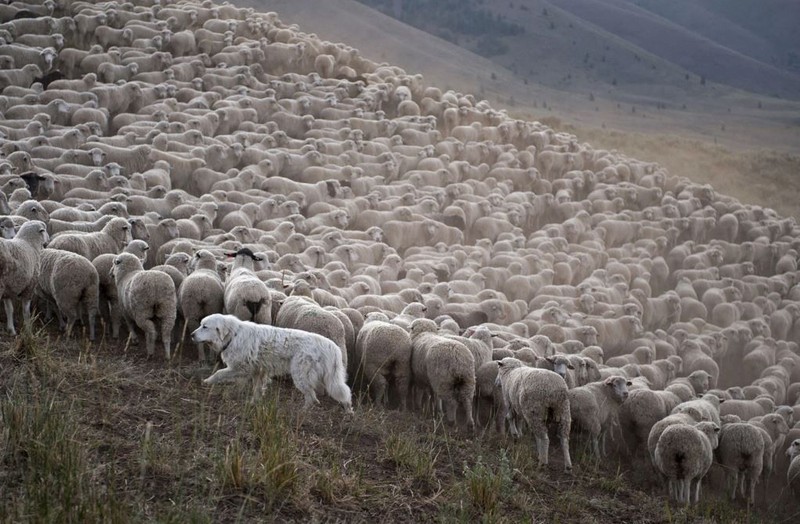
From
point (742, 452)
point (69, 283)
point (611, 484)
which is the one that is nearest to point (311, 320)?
point (69, 283)

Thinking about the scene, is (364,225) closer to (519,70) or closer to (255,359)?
(255,359)

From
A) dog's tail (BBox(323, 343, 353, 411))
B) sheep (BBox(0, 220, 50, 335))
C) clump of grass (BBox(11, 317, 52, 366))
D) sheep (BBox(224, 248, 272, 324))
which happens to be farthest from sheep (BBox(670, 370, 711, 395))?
sheep (BBox(0, 220, 50, 335))

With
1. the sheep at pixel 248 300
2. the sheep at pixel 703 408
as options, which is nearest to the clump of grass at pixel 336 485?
the sheep at pixel 248 300

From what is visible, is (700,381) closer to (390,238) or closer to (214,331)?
(390,238)

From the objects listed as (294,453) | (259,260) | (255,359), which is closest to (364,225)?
(259,260)

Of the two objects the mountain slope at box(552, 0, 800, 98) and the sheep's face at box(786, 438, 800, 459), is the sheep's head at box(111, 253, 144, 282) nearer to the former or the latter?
the sheep's face at box(786, 438, 800, 459)

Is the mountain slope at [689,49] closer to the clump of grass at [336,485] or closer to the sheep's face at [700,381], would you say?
the sheep's face at [700,381]

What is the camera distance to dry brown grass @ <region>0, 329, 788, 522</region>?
14.6 feet

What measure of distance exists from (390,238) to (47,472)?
11.9 meters

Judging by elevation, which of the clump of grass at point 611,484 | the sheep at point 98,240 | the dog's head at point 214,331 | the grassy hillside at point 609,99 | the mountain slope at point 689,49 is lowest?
the grassy hillside at point 609,99

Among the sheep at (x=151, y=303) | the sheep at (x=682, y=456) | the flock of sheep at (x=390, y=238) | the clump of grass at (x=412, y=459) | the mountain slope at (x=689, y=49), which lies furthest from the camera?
the mountain slope at (x=689, y=49)

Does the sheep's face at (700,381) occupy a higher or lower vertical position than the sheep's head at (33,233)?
lower

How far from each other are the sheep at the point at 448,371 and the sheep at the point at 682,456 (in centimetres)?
204

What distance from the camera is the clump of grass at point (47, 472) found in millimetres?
3936
